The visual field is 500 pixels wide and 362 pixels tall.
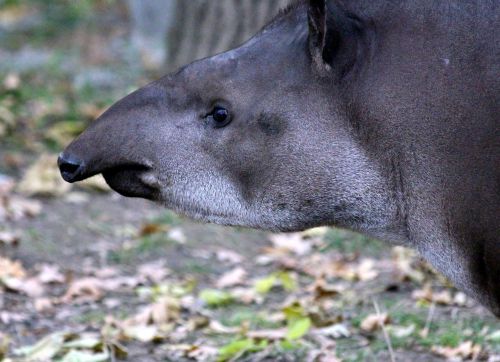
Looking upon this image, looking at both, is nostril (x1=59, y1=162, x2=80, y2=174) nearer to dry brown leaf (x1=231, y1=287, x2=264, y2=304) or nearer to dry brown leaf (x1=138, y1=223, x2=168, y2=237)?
dry brown leaf (x1=231, y1=287, x2=264, y2=304)

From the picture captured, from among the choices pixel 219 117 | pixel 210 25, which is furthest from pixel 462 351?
pixel 210 25

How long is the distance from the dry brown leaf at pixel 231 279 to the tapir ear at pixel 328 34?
2.73 meters

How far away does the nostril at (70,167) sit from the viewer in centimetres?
406

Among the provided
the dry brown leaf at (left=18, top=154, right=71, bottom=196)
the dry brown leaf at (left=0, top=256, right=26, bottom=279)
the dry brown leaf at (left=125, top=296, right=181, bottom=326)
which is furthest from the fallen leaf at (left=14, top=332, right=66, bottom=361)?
the dry brown leaf at (left=18, top=154, right=71, bottom=196)

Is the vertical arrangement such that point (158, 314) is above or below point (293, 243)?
above

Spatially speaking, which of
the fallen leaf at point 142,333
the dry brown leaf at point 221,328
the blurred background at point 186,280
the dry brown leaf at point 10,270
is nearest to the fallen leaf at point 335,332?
the blurred background at point 186,280

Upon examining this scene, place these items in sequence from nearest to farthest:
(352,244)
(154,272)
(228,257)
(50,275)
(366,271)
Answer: (50,275), (366,271), (154,272), (228,257), (352,244)

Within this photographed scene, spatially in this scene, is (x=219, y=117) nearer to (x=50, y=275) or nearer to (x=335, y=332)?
(x=335, y=332)

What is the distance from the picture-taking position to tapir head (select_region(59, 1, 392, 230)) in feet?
13.0

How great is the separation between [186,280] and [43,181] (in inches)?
81.9

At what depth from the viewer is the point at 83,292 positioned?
6.12m

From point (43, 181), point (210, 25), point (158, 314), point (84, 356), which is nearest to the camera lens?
point (84, 356)

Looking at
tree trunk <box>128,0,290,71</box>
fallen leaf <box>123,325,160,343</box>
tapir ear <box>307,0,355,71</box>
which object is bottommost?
fallen leaf <box>123,325,160,343</box>

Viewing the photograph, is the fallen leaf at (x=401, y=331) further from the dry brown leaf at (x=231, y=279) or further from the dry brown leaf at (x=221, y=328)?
the dry brown leaf at (x=231, y=279)
